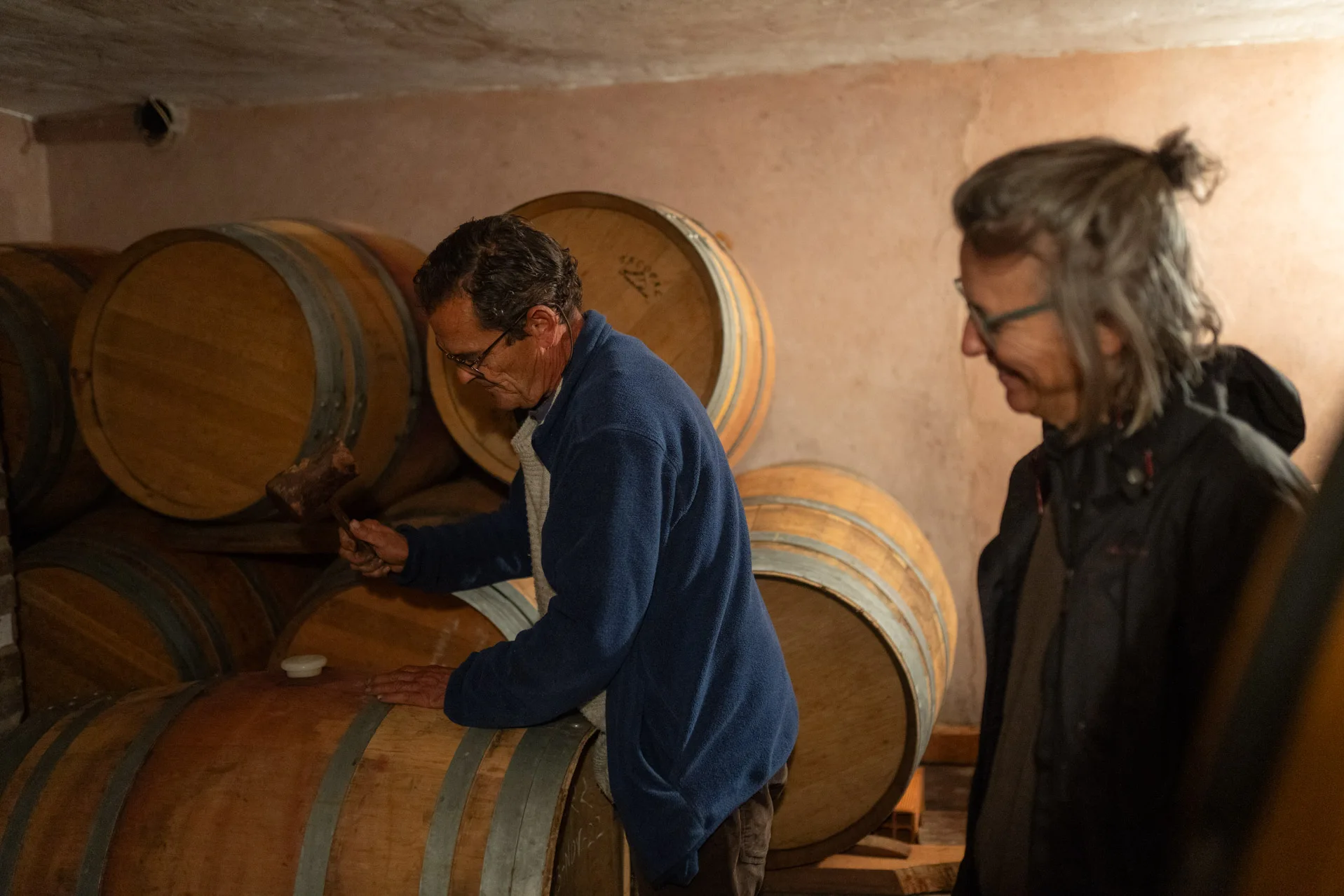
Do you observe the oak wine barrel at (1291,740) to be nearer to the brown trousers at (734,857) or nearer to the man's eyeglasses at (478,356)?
the brown trousers at (734,857)

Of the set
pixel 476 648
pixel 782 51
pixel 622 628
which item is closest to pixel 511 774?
pixel 622 628

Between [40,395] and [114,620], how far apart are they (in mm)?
684

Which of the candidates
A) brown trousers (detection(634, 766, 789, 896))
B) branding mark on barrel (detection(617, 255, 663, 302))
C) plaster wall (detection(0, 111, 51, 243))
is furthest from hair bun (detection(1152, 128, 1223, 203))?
plaster wall (detection(0, 111, 51, 243))

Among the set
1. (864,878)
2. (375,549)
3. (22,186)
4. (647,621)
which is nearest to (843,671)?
(864,878)

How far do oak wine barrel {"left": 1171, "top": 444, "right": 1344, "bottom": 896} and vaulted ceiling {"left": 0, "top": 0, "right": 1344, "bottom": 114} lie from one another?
2554mm

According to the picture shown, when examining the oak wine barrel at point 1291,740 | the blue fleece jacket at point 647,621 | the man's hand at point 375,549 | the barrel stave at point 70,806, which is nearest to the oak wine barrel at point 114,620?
the barrel stave at point 70,806

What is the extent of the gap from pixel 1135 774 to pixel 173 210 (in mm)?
4376

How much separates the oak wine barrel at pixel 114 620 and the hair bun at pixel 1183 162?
8.55ft

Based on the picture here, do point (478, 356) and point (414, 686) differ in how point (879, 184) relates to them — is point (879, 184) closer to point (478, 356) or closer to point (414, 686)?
point (478, 356)

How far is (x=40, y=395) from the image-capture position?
256cm

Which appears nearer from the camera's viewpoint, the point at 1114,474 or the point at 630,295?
the point at 1114,474

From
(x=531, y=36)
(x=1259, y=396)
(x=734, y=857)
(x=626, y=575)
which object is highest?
(x=531, y=36)

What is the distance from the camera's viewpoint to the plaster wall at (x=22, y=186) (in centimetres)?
395

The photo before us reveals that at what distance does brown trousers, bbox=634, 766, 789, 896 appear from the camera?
1.68 m
